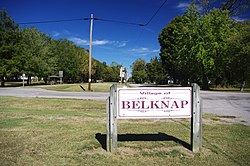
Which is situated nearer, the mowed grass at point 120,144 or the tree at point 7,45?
the mowed grass at point 120,144

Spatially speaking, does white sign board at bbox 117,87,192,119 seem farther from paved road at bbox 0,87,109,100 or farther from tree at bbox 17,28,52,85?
tree at bbox 17,28,52,85

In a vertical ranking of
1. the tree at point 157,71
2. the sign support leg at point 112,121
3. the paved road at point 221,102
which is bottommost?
the paved road at point 221,102

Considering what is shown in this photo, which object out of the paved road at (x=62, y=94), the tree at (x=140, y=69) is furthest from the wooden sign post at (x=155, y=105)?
the tree at (x=140, y=69)

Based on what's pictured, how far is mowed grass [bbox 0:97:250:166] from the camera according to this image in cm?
406

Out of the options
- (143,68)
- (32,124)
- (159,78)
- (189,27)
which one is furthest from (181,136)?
(143,68)

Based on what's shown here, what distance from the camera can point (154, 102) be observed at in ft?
15.6

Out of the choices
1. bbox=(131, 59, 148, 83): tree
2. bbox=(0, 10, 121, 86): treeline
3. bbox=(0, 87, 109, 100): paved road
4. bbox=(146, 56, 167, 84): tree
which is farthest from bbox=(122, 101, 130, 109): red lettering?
bbox=(131, 59, 148, 83): tree

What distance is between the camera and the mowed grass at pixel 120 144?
13.3 ft

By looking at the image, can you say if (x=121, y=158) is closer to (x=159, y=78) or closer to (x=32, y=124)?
(x=32, y=124)

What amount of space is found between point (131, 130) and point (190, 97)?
2414 millimetres

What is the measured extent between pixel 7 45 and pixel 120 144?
39222mm

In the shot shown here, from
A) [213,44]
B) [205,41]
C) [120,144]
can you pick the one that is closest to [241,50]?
[213,44]

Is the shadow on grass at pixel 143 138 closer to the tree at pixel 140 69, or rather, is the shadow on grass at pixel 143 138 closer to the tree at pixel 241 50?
the tree at pixel 241 50

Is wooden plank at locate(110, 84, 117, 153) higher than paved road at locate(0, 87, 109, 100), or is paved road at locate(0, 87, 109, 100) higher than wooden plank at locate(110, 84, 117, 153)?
wooden plank at locate(110, 84, 117, 153)
